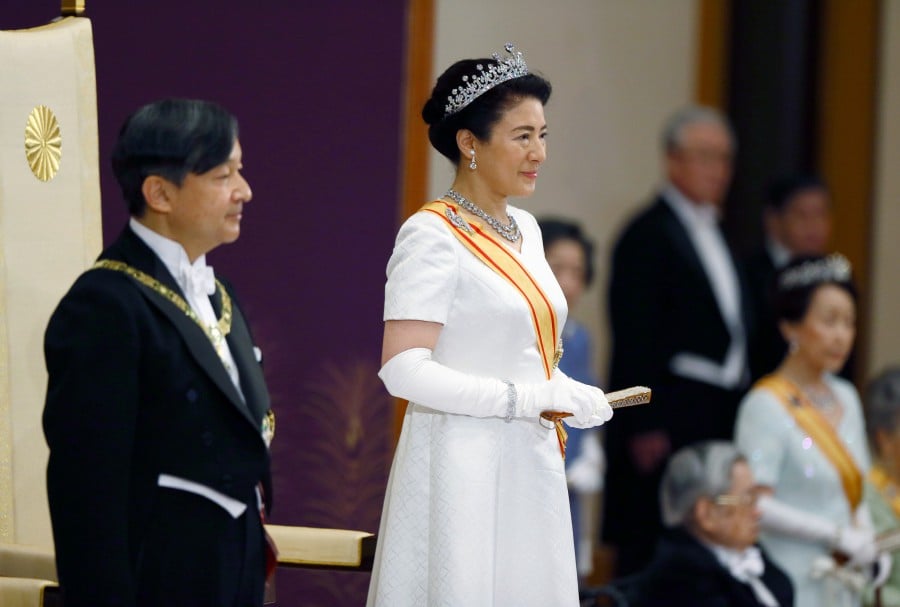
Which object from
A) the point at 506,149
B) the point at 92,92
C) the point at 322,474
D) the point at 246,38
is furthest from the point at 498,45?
the point at 506,149

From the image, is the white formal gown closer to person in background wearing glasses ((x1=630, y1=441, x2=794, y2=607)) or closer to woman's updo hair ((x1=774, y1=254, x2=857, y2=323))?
person in background wearing glasses ((x1=630, y1=441, x2=794, y2=607))

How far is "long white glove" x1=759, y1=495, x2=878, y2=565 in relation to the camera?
463 centimetres

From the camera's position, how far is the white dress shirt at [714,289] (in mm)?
5906

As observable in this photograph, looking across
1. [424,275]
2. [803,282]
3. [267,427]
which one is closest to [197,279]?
[267,427]

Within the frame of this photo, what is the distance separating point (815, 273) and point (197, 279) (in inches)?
106

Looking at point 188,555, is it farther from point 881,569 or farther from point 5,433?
point 881,569

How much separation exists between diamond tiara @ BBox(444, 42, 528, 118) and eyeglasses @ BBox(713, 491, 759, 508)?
187 cm

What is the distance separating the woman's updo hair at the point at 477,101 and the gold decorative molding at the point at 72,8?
926 millimetres

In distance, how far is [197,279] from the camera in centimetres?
283

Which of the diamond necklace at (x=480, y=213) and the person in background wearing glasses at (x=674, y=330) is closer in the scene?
the diamond necklace at (x=480, y=213)

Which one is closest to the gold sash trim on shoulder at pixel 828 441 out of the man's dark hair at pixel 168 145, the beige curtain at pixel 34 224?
the beige curtain at pixel 34 224

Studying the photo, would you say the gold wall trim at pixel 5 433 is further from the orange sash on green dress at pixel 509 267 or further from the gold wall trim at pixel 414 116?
the gold wall trim at pixel 414 116

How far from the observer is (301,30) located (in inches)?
178

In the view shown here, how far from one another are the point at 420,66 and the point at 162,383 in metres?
2.25
